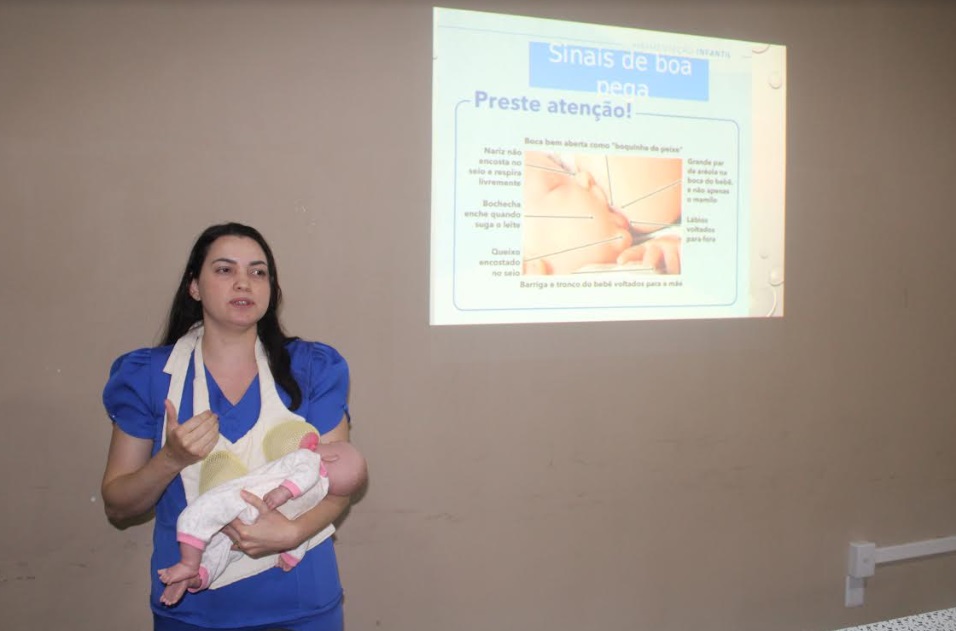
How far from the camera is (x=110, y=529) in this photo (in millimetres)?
2182

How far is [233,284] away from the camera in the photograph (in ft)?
5.85

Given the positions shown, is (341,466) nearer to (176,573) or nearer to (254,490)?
(254,490)

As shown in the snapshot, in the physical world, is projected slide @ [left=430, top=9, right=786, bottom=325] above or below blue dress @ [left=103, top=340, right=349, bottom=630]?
above

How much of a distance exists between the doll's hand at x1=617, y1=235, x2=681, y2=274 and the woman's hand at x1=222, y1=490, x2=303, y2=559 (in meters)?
1.44

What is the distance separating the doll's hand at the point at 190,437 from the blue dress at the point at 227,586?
90 millimetres

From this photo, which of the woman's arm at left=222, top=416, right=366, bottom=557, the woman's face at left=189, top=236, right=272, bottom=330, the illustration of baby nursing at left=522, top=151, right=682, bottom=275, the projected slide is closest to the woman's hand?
the woman's arm at left=222, top=416, right=366, bottom=557

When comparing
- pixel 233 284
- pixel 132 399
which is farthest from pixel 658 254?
pixel 132 399

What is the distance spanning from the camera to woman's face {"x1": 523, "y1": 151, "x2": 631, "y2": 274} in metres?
2.52

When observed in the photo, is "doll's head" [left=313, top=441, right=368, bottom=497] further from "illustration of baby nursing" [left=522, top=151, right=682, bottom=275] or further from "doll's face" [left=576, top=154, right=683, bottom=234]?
"doll's face" [left=576, top=154, right=683, bottom=234]

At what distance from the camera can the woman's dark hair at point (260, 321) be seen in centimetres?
183

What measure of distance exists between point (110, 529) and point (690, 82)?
2290 millimetres

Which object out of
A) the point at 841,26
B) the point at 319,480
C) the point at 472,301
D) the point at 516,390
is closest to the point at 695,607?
the point at 516,390

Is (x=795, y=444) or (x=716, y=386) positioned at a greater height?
(x=716, y=386)

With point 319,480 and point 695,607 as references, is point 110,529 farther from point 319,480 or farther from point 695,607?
point 695,607
